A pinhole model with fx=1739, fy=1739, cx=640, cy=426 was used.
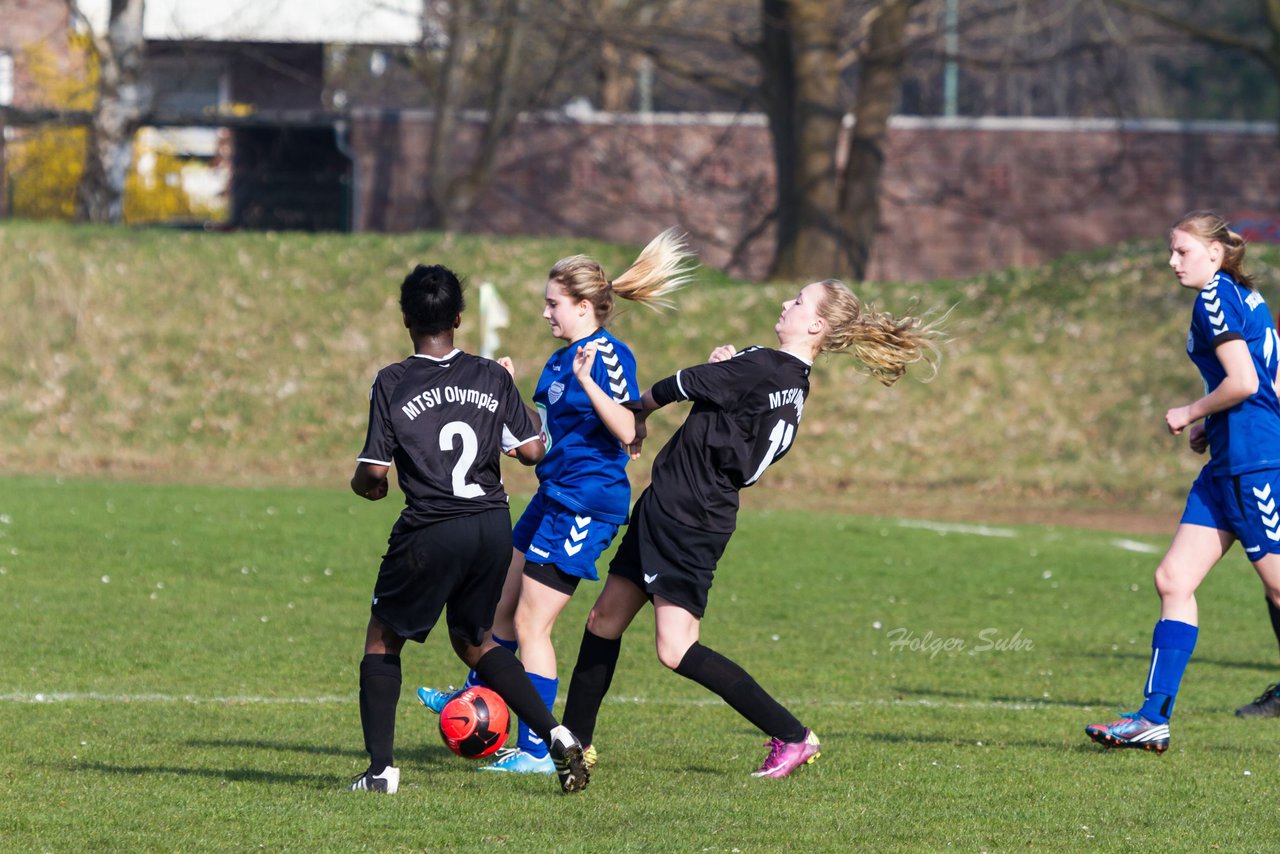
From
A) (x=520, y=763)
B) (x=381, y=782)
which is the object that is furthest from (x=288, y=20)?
(x=381, y=782)

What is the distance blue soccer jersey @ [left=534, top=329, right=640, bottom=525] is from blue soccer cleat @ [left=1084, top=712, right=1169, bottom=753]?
6.58ft

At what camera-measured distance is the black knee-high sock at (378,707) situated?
18.7 feet

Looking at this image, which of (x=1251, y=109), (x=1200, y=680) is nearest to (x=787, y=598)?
(x=1200, y=680)

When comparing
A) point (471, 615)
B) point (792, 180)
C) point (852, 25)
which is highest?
point (852, 25)

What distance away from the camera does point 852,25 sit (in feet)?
86.3

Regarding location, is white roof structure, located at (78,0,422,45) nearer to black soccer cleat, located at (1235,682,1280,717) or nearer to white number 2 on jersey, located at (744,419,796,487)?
black soccer cleat, located at (1235,682,1280,717)

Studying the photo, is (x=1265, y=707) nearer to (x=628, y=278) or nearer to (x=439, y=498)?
(x=628, y=278)

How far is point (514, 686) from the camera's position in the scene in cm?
582

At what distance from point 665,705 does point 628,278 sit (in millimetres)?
2581

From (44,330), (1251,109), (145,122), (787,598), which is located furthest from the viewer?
(1251,109)

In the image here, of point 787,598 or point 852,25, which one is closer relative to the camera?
point 787,598

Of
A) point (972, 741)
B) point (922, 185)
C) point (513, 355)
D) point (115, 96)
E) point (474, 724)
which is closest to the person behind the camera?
point (474, 724)

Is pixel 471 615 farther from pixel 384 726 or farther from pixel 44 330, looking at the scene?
pixel 44 330

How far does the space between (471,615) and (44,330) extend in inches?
736
